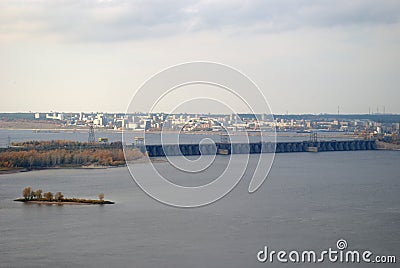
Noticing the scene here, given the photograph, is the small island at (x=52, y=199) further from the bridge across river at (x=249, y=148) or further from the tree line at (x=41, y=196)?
the bridge across river at (x=249, y=148)

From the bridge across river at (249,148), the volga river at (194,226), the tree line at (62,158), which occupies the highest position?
the bridge across river at (249,148)

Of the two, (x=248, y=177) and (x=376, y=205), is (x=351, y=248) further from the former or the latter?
(x=248, y=177)

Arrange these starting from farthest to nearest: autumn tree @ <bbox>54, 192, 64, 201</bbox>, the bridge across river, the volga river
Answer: the bridge across river
autumn tree @ <bbox>54, 192, 64, 201</bbox>
the volga river

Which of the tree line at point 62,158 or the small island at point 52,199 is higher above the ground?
the tree line at point 62,158

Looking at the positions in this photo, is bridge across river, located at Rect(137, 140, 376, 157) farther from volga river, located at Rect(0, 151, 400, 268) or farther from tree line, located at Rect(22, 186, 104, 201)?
tree line, located at Rect(22, 186, 104, 201)

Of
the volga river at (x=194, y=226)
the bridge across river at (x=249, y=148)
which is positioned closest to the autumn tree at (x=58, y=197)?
the volga river at (x=194, y=226)

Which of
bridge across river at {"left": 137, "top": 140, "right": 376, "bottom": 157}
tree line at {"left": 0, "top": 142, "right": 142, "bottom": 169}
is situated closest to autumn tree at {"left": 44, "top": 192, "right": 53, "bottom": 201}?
tree line at {"left": 0, "top": 142, "right": 142, "bottom": 169}
